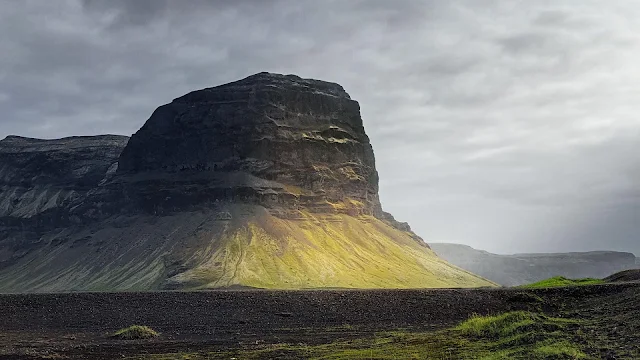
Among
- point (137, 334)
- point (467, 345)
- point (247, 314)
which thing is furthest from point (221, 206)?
point (467, 345)

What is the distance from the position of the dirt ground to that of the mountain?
176 feet

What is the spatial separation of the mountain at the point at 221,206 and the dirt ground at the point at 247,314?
2108 inches

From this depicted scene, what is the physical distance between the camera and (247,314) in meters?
50.2

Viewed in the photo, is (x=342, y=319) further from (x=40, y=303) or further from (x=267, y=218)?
(x=267, y=218)

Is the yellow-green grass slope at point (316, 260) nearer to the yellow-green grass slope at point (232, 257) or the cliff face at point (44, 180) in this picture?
the yellow-green grass slope at point (232, 257)

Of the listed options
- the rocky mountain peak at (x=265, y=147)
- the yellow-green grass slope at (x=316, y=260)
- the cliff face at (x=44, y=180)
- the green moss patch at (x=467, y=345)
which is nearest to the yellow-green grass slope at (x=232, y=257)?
the yellow-green grass slope at (x=316, y=260)

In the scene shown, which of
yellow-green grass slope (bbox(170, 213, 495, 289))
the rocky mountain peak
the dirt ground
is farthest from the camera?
the rocky mountain peak

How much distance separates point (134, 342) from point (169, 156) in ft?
409

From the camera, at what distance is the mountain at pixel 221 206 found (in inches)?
4756

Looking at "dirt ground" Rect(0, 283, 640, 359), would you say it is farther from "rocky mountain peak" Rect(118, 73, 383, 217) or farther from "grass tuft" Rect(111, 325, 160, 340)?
"rocky mountain peak" Rect(118, 73, 383, 217)

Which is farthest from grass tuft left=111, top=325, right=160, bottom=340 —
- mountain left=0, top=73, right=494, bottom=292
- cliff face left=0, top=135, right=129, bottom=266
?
cliff face left=0, top=135, right=129, bottom=266

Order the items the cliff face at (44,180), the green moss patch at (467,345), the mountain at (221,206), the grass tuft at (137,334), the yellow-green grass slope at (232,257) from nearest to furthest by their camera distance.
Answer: the green moss patch at (467,345)
the grass tuft at (137,334)
the yellow-green grass slope at (232,257)
the mountain at (221,206)
the cliff face at (44,180)

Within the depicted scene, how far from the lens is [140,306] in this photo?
176 ft

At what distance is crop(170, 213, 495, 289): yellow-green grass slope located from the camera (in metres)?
112
